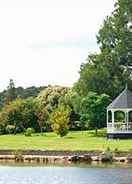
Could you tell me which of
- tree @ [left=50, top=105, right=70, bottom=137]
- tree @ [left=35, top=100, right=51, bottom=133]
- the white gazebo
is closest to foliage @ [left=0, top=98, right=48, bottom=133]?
tree @ [left=35, top=100, right=51, bottom=133]

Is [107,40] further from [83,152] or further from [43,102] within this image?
[83,152]

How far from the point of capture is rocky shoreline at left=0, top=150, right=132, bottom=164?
60406 millimetres

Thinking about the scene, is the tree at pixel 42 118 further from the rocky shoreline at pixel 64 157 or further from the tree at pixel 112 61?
the rocky shoreline at pixel 64 157

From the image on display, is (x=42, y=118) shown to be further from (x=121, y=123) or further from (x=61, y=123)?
(x=121, y=123)

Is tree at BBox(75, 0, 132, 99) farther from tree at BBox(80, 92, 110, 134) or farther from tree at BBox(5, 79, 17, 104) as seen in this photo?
tree at BBox(5, 79, 17, 104)

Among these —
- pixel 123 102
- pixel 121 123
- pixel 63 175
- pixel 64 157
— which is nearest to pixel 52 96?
pixel 123 102

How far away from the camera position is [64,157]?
61.9 metres

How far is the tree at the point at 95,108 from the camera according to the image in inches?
3501

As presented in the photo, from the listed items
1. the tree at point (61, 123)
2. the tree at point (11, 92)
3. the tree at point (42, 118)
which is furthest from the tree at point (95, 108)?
the tree at point (11, 92)

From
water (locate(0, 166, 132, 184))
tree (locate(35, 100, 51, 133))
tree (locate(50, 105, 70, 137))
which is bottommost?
water (locate(0, 166, 132, 184))

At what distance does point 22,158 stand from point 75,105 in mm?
32441

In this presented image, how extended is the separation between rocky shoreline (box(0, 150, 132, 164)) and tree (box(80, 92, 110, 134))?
24.8 metres

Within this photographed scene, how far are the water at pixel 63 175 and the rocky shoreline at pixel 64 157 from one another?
178 inches

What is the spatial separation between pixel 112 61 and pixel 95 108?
8.32m
